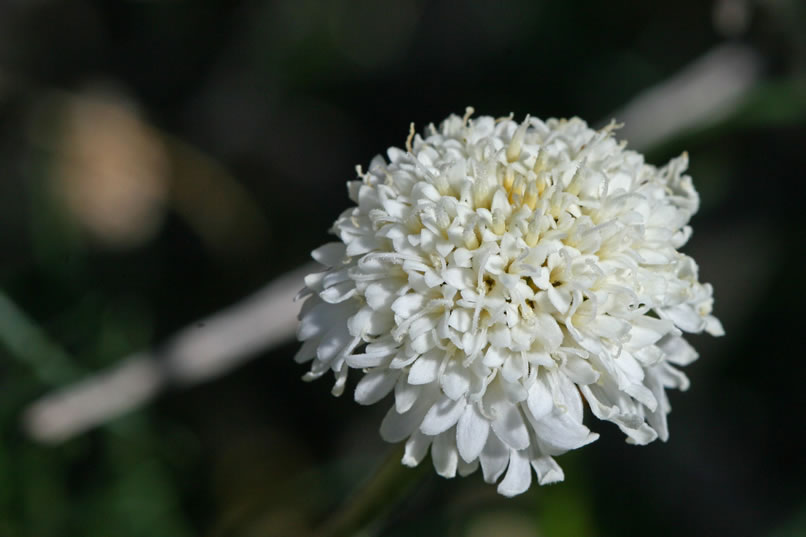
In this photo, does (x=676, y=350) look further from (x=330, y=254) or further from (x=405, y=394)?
(x=330, y=254)

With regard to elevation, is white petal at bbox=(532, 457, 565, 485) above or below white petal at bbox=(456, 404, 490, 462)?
below

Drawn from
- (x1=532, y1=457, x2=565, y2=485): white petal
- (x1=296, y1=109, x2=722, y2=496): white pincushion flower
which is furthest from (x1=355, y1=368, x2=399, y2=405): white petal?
(x1=532, y1=457, x2=565, y2=485): white petal

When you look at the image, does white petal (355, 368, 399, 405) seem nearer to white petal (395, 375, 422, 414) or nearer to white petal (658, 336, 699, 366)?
white petal (395, 375, 422, 414)

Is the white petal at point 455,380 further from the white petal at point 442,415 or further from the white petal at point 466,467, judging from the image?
the white petal at point 466,467

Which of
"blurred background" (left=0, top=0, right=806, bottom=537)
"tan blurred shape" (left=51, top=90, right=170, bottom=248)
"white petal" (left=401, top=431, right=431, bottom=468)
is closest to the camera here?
"white petal" (left=401, top=431, right=431, bottom=468)

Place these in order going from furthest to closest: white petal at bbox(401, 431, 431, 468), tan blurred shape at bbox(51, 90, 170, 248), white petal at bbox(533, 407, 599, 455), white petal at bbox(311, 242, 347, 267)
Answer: tan blurred shape at bbox(51, 90, 170, 248), white petal at bbox(311, 242, 347, 267), white petal at bbox(401, 431, 431, 468), white petal at bbox(533, 407, 599, 455)

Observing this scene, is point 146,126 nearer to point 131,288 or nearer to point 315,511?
point 131,288

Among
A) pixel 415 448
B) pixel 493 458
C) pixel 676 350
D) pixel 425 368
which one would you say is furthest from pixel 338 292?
pixel 676 350

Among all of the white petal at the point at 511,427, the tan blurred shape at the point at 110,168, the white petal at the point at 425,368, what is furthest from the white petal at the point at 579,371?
the tan blurred shape at the point at 110,168
